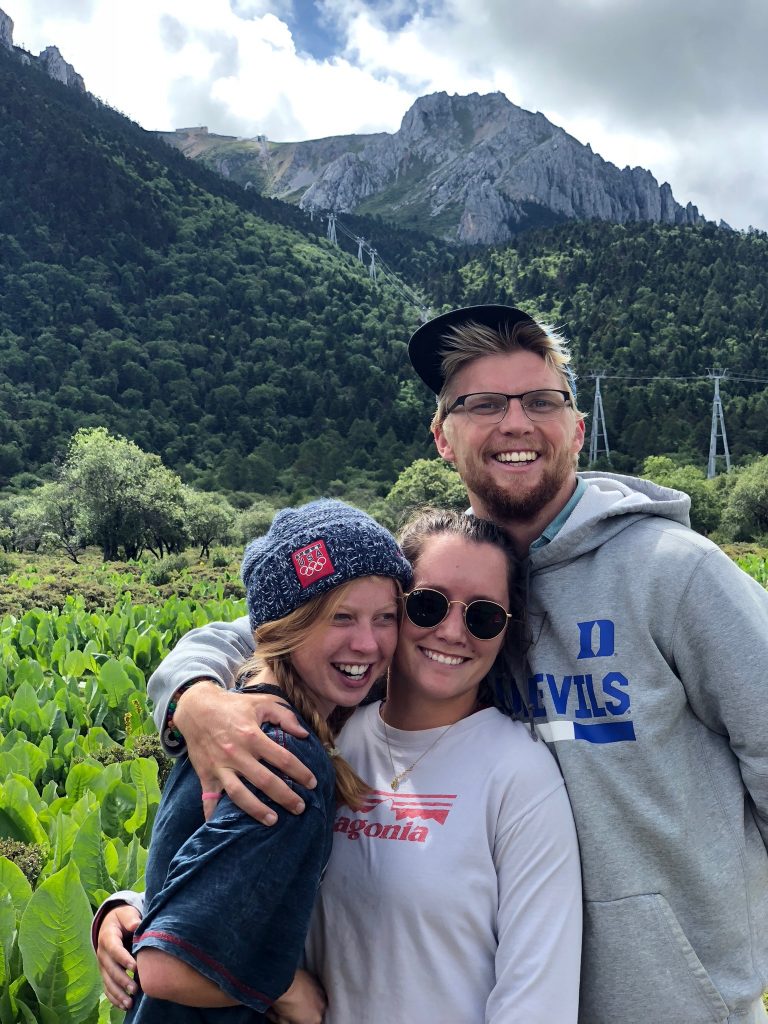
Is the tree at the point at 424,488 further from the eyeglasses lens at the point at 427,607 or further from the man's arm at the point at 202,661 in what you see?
the eyeglasses lens at the point at 427,607

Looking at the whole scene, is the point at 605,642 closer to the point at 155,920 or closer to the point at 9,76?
the point at 155,920

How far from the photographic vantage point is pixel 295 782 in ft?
4.57

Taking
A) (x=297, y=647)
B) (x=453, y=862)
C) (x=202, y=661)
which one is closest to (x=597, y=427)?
(x=202, y=661)

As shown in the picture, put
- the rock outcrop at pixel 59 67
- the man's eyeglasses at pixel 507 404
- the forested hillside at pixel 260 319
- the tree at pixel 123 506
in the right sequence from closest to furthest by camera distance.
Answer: the man's eyeglasses at pixel 507 404 < the tree at pixel 123 506 < the forested hillside at pixel 260 319 < the rock outcrop at pixel 59 67

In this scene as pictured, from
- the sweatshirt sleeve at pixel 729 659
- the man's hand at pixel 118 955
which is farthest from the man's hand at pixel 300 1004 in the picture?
the sweatshirt sleeve at pixel 729 659

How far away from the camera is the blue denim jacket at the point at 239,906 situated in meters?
1.25

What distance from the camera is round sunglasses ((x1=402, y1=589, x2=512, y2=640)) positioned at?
171 centimetres

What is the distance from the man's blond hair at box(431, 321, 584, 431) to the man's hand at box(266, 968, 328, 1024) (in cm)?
146

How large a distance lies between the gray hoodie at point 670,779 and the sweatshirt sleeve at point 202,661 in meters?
0.82

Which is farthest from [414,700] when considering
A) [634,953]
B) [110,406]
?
[110,406]

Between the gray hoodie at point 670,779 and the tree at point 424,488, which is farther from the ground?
the gray hoodie at point 670,779

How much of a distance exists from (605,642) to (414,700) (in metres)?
0.46

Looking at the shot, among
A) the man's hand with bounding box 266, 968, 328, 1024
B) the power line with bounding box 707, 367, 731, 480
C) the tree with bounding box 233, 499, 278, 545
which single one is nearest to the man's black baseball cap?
the man's hand with bounding box 266, 968, 328, 1024

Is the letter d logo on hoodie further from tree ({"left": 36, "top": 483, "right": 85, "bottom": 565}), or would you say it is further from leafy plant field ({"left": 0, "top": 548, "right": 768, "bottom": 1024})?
tree ({"left": 36, "top": 483, "right": 85, "bottom": 565})
